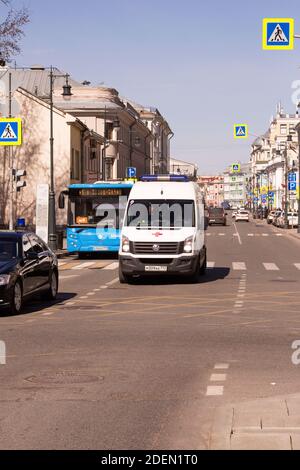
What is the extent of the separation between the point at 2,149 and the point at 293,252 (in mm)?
30209

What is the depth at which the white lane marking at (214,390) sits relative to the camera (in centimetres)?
871

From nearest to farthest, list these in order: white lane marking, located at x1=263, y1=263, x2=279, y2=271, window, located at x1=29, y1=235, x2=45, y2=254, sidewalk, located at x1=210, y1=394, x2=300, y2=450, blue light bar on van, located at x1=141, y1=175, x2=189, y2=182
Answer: sidewalk, located at x1=210, y1=394, x2=300, y2=450 → window, located at x1=29, y1=235, x2=45, y2=254 → blue light bar on van, located at x1=141, y1=175, x2=189, y2=182 → white lane marking, located at x1=263, y1=263, x2=279, y2=271

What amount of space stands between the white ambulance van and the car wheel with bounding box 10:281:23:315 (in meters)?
6.59

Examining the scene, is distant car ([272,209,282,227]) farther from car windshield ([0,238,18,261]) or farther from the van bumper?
car windshield ([0,238,18,261])

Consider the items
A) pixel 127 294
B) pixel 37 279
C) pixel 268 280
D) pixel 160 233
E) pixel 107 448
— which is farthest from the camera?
pixel 268 280

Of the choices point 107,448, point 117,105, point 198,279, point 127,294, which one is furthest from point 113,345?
point 117,105

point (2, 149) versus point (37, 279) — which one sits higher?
point (2, 149)

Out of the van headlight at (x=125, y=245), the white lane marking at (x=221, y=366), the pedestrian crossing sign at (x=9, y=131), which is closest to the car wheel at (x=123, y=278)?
the van headlight at (x=125, y=245)

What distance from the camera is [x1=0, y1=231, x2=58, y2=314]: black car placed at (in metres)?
15.8

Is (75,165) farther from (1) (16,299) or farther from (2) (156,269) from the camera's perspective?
(1) (16,299)

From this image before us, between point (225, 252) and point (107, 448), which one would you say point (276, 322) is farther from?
point (225, 252)

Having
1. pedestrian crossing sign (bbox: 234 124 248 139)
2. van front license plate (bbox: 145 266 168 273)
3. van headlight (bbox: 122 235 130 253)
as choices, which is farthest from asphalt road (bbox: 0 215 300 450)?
pedestrian crossing sign (bbox: 234 124 248 139)

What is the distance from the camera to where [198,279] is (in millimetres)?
24578

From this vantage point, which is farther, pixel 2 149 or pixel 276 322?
pixel 2 149
